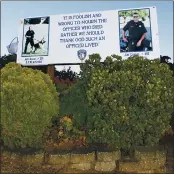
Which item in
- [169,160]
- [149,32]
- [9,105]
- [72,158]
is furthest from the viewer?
[149,32]

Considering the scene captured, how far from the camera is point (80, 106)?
7.03m

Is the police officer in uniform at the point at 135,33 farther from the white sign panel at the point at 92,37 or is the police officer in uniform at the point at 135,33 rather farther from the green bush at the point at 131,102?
the green bush at the point at 131,102

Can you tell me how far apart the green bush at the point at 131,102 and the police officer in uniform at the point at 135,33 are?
270 centimetres

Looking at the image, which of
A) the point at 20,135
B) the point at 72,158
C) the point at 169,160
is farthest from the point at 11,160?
the point at 169,160

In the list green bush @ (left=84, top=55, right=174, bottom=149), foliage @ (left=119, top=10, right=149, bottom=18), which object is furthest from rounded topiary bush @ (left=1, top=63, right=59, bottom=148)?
foliage @ (left=119, top=10, right=149, bottom=18)

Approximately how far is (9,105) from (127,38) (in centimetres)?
450

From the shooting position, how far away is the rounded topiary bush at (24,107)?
6.26m

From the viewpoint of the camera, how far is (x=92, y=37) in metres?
9.56

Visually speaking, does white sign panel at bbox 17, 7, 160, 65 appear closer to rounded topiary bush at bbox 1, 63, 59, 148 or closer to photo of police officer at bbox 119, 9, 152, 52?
photo of police officer at bbox 119, 9, 152, 52

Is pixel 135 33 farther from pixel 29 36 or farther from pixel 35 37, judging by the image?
pixel 29 36

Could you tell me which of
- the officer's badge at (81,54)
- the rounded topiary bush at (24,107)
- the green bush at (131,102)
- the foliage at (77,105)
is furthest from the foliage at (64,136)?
the officer's badge at (81,54)

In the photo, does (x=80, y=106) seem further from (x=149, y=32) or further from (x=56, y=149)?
(x=149, y=32)

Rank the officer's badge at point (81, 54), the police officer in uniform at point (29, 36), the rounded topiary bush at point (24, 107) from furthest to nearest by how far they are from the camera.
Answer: the police officer in uniform at point (29, 36) → the officer's badge at point (81, 54) → the rounded topiary bush at point (24, 107)

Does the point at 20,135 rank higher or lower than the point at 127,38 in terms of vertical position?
lower
